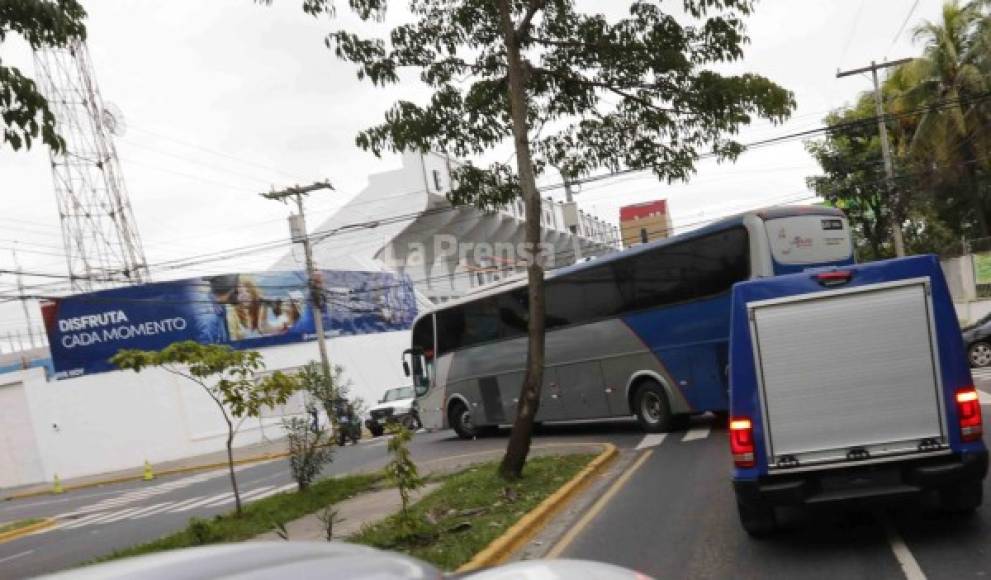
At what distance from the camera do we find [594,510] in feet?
32.6

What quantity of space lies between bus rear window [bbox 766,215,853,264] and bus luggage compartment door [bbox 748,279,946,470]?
8.34m

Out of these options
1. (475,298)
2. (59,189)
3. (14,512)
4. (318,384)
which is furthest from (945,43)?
(59,189)

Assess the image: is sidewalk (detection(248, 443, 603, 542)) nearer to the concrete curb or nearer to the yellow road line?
Result: the yellow road line

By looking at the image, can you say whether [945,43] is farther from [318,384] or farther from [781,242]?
[318,384]

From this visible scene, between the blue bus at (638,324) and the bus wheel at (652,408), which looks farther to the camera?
the bus wheel at (652,408)

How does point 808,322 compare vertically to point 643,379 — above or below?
above

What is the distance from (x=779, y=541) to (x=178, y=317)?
32.5 meters

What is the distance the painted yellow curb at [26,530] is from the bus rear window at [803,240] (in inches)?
657

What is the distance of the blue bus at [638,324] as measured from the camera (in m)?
14.9

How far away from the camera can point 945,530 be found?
6.77m

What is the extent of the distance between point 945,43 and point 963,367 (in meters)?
33.1

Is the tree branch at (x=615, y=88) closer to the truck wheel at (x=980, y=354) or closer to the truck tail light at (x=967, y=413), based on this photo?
the truck tail light at (x=967, y=413)

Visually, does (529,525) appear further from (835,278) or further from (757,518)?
(835,278)

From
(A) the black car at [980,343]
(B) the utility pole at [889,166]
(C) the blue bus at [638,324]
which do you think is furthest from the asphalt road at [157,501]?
(B) the utility pole at [889,166]
